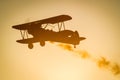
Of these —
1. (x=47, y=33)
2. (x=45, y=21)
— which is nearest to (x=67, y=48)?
(x=47, y=33)

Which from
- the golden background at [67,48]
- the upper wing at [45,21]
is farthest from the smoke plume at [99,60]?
the upper wing at [45,21]

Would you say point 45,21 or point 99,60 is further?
point 45,21

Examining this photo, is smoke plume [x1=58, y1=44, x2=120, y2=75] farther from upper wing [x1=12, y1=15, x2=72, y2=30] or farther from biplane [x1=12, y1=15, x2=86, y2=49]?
upper wing [x1=12, y1=15, x2=72, y2=30]

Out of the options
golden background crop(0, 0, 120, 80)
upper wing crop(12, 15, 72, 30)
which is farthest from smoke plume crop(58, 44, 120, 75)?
upper wing crop(12, 15, 72, 30)

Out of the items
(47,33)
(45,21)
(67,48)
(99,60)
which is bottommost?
(99,60)

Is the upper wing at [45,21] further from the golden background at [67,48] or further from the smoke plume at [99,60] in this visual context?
the smoke plume at [99,60]

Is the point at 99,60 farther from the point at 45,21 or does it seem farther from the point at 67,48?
the point at 45,21

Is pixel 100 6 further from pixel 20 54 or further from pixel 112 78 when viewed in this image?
pixel 20 54

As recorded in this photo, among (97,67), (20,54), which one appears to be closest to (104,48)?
(97,67)

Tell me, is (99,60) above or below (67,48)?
below
